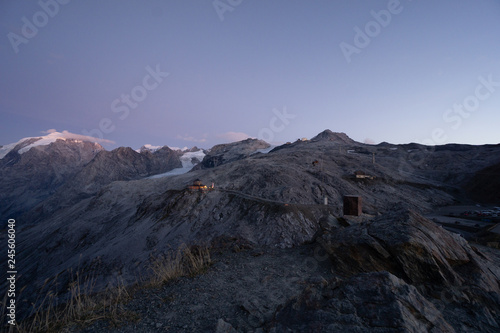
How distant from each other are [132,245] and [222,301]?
85.0 ft

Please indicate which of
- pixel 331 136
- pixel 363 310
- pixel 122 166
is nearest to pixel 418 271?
pixel 363 310

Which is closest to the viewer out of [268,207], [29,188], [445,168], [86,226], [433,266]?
[433,266]

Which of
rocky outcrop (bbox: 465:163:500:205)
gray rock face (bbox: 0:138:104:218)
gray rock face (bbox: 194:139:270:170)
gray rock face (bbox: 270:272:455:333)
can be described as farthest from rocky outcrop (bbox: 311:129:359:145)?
gray rock face (bbox: 0:138:104:218)

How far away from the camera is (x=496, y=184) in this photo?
47125 millimetres

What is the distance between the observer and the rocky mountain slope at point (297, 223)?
23.4 feet

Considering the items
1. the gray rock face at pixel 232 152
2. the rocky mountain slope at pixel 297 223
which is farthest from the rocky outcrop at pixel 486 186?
the gray rock face at pixel 232 152

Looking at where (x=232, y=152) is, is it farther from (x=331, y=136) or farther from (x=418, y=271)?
(x=418, y=271)

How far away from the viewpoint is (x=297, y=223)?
22.8 m

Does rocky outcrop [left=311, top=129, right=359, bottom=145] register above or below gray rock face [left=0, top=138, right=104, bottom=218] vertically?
above

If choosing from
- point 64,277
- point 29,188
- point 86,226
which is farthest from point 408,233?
point 29,188

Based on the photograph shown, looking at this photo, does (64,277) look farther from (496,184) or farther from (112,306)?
(496,184)

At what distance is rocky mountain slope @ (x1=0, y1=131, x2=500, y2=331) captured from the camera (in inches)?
280

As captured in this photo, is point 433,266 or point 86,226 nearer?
point 433,266

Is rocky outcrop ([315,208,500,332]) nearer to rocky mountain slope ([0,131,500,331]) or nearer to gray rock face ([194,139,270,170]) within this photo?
rocky mountain slope ([0,131,500,331])
